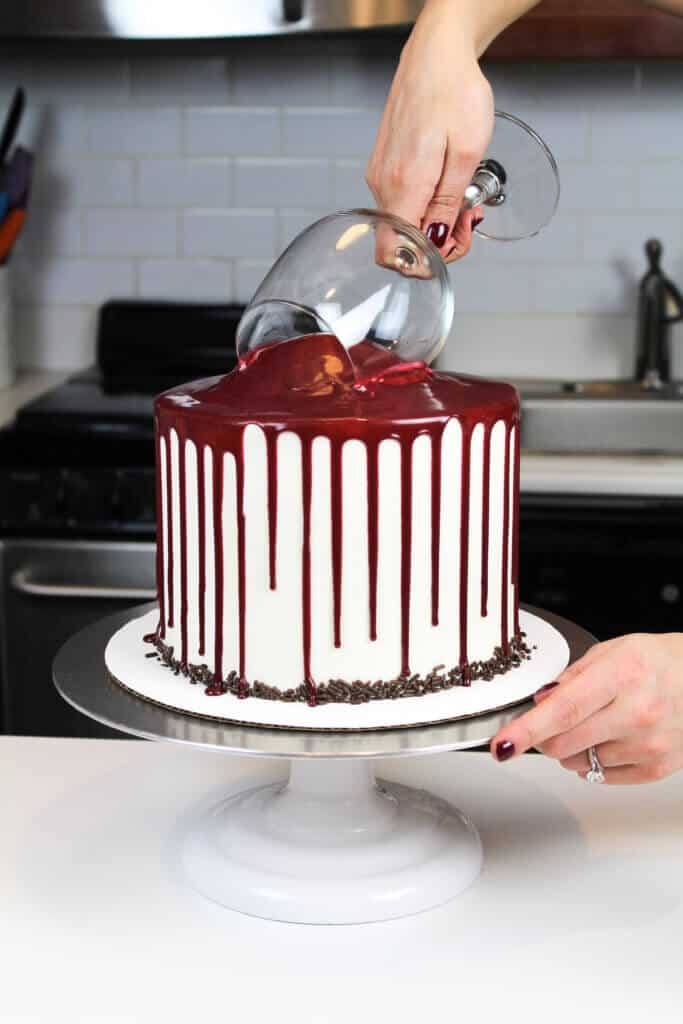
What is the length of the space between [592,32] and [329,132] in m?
0.63

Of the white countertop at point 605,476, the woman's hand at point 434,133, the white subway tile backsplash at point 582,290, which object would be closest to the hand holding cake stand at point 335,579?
the woman's hand at point 434,133

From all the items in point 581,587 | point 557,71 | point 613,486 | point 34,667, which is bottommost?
point 34,667

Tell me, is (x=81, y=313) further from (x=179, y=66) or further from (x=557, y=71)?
(x=557, y=71)

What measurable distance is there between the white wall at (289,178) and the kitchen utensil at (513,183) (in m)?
1.52

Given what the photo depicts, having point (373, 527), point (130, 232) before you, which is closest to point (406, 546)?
point (373, 527)

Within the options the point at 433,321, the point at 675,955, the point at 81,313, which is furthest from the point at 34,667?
the point at 675,955

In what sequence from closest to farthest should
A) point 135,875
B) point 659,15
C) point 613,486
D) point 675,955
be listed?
point 675,955 < point 135,875 < point 613,486 < point 659,15

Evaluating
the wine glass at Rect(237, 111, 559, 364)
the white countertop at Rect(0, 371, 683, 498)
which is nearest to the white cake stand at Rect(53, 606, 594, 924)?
the wine glass at Rect(237, 111, 559, 364)

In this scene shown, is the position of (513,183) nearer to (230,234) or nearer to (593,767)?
(593,767)

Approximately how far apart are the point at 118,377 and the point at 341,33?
0.83 meters

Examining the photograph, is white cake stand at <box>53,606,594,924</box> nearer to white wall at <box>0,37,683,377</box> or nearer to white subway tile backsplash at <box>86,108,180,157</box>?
white wall at <box>0,37,683,377</box>

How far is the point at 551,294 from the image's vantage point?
295 cm

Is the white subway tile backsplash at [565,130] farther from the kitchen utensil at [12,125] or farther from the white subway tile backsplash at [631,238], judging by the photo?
the kitchen utensil at [12,125]

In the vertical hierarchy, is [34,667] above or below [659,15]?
below
